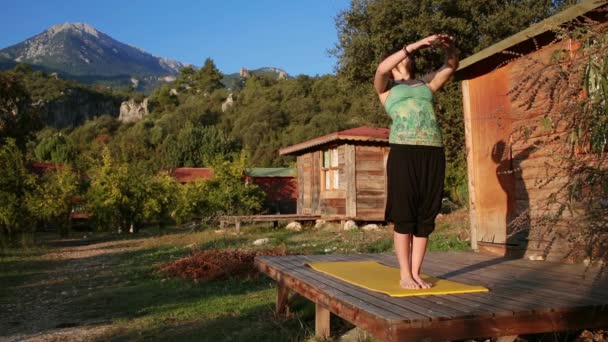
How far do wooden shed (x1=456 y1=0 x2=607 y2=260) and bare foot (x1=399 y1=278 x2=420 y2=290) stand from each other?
2262mm

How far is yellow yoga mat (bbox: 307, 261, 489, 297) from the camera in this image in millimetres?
3588

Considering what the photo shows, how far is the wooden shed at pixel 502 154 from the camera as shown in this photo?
222 inches

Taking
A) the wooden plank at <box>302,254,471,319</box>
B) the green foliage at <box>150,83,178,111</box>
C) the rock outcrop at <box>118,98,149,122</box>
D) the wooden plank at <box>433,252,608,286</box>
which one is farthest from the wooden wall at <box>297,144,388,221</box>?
the green foliage at <box>150,83,178,111</box>

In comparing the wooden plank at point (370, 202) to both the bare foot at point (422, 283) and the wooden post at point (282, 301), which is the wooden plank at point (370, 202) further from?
the bare foot at point (422, 283)

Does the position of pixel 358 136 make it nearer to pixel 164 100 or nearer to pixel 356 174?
pixel 356 174

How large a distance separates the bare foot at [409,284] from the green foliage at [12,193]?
43.5 feet

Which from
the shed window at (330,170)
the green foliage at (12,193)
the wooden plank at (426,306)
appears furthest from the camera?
the shed window at (330,170)

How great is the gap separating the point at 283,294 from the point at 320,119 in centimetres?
4004

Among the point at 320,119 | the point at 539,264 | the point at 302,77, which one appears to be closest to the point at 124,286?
the point at 539,264

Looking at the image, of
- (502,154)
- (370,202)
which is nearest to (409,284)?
(502,154)

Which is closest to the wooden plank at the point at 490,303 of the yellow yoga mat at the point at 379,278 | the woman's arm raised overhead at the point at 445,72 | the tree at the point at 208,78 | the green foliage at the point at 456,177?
the yellow yoga mat at the point at 379,278

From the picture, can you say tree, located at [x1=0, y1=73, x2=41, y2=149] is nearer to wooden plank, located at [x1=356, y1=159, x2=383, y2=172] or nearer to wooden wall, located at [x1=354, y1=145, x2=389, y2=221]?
wooden wall, located at [x1=354, y1=145, x2=389, y2=221]

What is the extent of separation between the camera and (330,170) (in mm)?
A: 17719

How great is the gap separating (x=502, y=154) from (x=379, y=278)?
2.84 m
